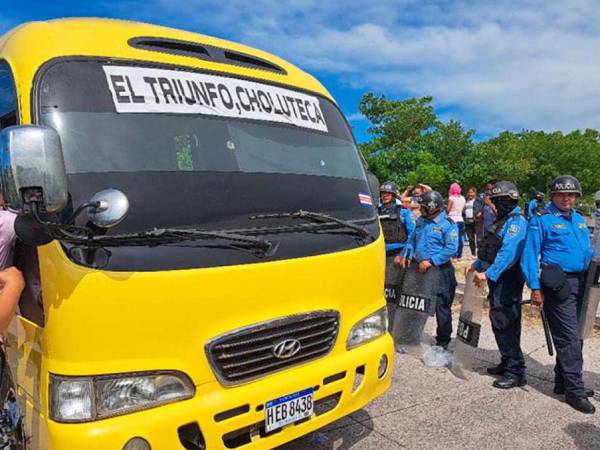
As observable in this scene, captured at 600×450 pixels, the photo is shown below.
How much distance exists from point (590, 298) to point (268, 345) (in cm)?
316

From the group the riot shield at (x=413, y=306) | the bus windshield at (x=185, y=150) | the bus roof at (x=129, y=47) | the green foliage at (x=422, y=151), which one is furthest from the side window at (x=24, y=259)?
the green foliage at (x=422, y=151)

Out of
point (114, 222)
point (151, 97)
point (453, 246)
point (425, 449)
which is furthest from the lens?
point (453, 246)

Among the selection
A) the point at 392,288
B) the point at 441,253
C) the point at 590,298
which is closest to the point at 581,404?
the point at 590,298

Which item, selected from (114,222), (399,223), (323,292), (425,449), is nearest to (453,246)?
(399,223)

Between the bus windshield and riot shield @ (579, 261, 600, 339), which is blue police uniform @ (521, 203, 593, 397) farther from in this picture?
the bus windshield

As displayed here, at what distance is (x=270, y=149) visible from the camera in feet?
10.2

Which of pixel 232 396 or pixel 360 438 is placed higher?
pixel 232 396

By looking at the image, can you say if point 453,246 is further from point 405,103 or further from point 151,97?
point 405,103

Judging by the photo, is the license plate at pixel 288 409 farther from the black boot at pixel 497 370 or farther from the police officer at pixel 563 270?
the black boot at pixel 497 370

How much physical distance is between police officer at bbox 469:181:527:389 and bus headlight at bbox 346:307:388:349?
1668mm

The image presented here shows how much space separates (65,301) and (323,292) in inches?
51.7

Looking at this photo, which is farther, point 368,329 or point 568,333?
point 568,333

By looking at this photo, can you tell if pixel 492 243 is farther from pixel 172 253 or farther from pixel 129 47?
pixel 129 47

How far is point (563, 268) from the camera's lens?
4367 mm
